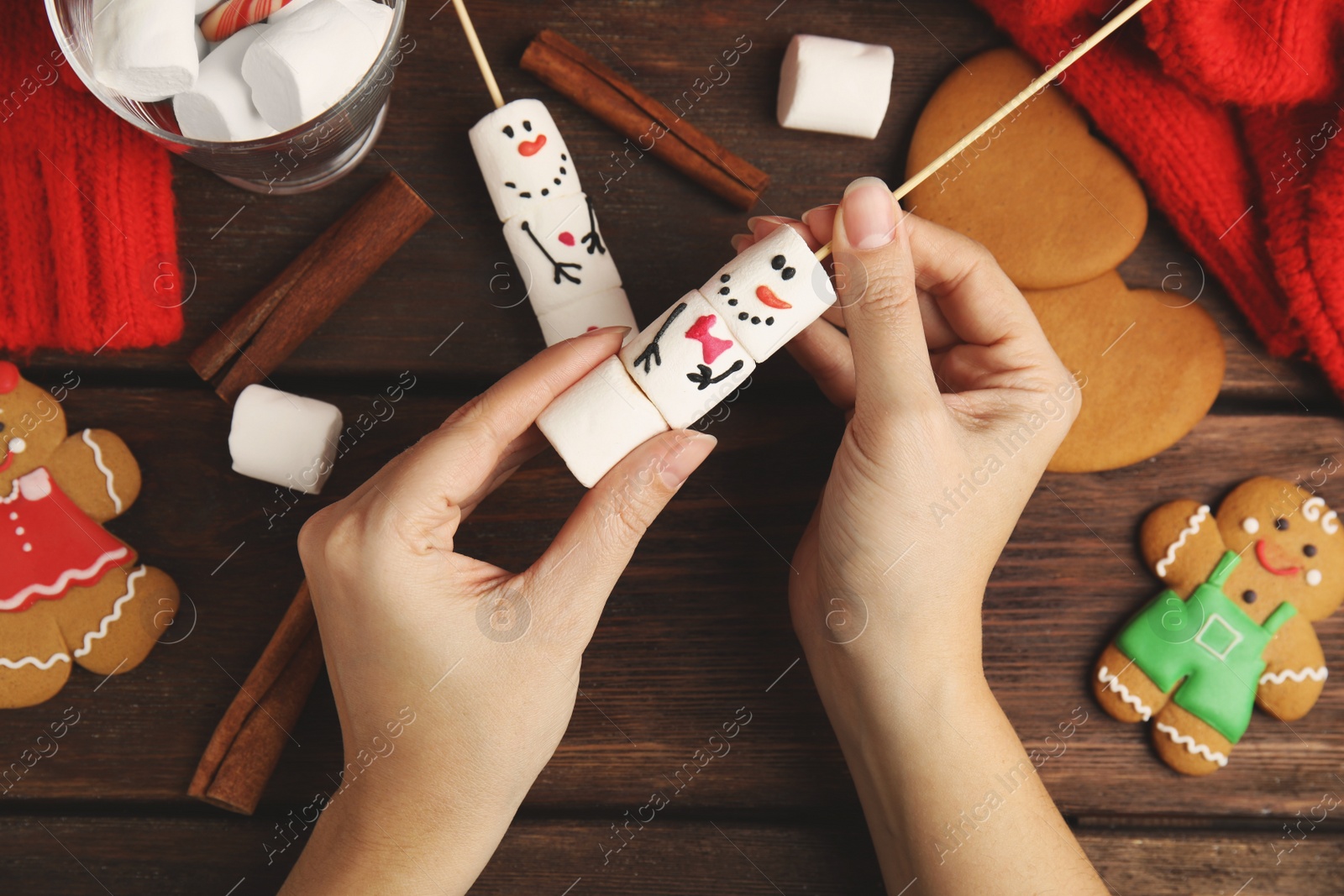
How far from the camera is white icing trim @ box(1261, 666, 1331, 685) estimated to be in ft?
3.78

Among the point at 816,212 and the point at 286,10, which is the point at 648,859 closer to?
the point at 816,212

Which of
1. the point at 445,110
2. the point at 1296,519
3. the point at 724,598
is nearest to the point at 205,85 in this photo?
the point at 445,110

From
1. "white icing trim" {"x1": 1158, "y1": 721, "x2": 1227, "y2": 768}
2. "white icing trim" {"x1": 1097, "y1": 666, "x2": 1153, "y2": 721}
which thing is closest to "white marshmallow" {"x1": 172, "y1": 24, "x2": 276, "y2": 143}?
"white icing trim" {"x1": 1097, "y1": 666, "x2": 1153, "y2": 721}

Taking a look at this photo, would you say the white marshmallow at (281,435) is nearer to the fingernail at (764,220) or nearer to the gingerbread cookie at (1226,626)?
the fingernail at (764,220)

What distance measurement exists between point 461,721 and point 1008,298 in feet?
2.63

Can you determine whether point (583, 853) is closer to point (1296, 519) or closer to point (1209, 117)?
point (1296, 519)

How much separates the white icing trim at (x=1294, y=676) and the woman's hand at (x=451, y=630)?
2.81 feet

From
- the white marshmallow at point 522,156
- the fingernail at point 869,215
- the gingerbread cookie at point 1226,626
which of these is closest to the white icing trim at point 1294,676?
the gingerbread cookie at point 1226,626

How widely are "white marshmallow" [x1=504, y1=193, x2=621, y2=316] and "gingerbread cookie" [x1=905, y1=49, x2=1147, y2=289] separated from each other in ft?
1.50

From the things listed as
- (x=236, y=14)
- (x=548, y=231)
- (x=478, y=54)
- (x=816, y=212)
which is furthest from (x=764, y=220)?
(x=236, y=14)

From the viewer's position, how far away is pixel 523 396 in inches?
36.4

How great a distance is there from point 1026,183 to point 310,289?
3.23 ft

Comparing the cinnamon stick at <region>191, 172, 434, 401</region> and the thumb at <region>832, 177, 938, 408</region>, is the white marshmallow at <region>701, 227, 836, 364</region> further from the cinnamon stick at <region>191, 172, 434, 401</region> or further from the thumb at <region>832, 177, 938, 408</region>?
the cinnamon stick at <region>191, 172, 434, 401</region>

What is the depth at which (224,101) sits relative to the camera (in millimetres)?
968
